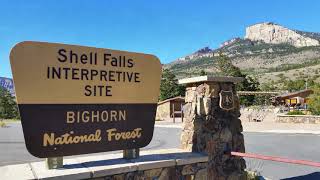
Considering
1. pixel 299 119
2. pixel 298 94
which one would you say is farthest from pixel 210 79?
pixel 298 94

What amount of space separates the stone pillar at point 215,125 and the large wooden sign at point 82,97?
929 millimetres

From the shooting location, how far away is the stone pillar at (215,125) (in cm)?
669

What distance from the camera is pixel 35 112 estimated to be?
5.02 meters

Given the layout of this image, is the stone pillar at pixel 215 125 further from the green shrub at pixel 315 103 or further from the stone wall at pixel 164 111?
the stone wall at pixel 164 111

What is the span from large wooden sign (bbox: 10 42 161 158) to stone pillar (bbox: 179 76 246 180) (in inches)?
36.6

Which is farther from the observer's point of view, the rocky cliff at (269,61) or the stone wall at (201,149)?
the rocky cliff at (269,61)

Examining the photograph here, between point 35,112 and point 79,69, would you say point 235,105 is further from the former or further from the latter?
point 35,112

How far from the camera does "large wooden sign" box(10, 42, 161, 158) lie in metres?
4.97

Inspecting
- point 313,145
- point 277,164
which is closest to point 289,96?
point 313,145

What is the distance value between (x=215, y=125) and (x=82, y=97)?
100 inches

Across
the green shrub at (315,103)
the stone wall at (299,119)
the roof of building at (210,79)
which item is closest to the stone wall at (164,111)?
the stone wall at (299,119)

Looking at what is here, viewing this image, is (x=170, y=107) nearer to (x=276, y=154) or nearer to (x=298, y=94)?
(x=298, y=94)

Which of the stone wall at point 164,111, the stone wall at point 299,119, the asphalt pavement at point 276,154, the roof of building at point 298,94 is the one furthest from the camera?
the roof of building at point 298,94

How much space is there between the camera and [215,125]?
22.3ft
